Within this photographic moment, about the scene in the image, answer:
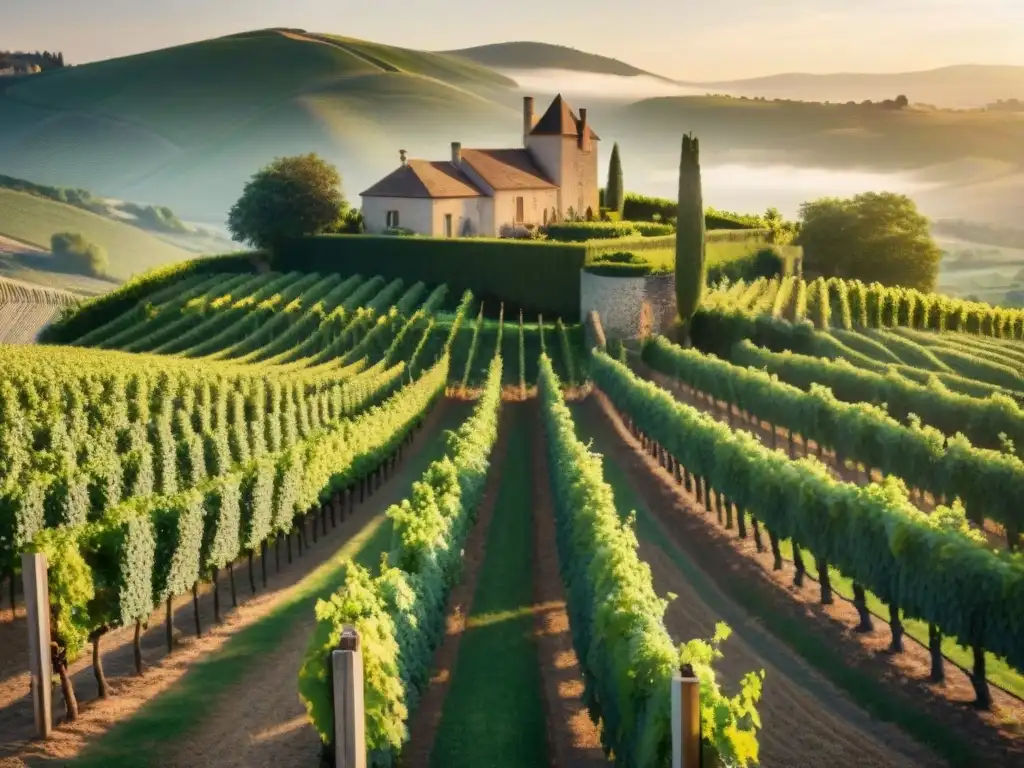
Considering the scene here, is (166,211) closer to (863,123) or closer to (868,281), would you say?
(863,123)

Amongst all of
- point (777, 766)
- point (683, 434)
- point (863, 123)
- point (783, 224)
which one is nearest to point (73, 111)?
point (863, 123)

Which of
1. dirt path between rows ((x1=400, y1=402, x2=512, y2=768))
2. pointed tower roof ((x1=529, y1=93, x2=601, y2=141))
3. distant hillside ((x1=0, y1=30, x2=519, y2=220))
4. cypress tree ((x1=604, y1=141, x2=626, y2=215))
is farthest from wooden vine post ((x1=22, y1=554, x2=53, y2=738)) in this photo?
distant hillside ((x1=0, y1=30, x2=519, y2=220))

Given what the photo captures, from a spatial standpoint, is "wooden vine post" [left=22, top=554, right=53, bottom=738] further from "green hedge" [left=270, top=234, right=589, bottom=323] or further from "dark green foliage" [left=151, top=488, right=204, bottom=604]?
"green hedge" [left=270, top=234, right=589, bottom=323]

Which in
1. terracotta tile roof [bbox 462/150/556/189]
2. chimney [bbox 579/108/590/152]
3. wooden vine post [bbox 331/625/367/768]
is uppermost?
chimney [bbox 579/108/590/152]

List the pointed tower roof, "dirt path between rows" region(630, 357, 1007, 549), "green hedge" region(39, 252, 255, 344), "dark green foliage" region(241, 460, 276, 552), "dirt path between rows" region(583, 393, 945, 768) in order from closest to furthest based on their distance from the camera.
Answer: "dirt path between rows" region(583, 393, 945, 768), "dark green foliage" region(241, 460, 276, 552), "dirt path between rows" region(630, 357, 1007, 549), "green hedge" region(39, 252, 255, 344), the pointed tower roof

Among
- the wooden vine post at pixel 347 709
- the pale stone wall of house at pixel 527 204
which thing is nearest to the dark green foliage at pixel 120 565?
the wooden vine post at pixel 347 709

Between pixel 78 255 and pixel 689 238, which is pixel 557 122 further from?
pixel 78 255
